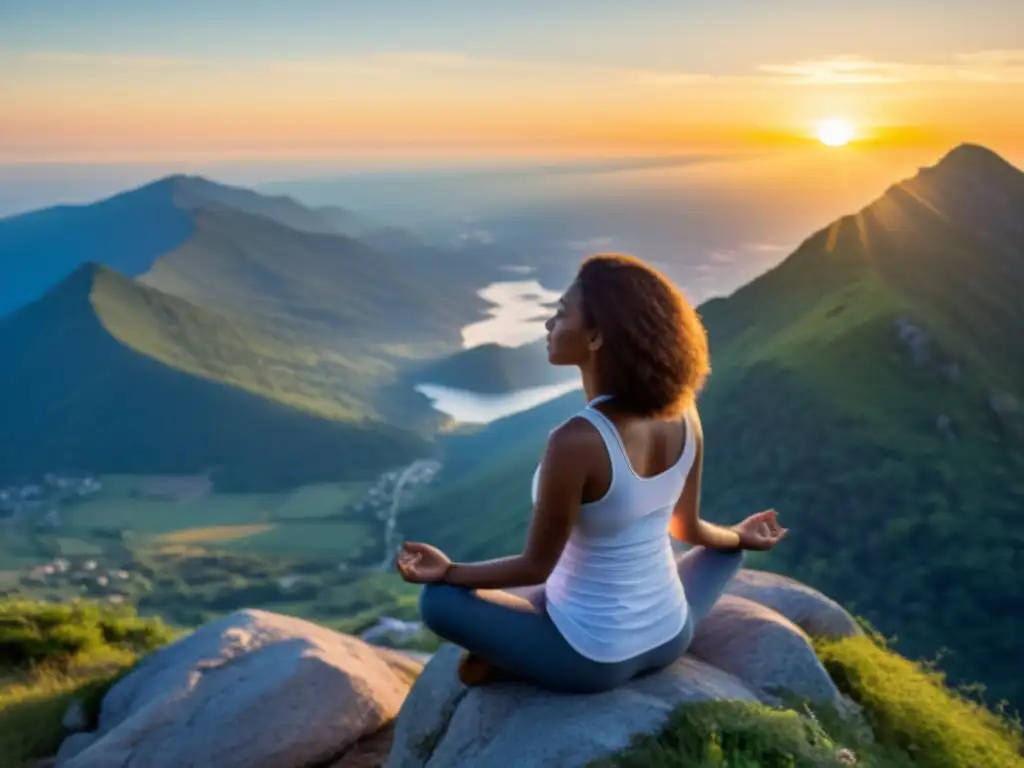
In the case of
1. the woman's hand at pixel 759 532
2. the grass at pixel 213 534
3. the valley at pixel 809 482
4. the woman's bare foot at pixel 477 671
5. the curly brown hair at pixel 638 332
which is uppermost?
the curly brown hair at pixel 638 332

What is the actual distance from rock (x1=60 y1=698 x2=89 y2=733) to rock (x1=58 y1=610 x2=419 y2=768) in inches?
9.4

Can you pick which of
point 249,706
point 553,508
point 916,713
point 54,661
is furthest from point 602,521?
point 54,661

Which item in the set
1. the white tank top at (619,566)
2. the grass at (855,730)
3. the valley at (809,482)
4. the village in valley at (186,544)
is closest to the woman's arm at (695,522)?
the white tank top at (619,566)

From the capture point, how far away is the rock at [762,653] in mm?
8320

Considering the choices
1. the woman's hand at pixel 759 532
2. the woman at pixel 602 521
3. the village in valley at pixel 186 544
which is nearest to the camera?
the woman at pixel 602 521

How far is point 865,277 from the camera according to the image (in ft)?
320

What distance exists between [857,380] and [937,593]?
27.3m

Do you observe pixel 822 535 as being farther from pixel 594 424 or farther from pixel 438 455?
pixel 438 455

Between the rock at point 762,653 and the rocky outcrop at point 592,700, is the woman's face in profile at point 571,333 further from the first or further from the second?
the rock at point 762,653

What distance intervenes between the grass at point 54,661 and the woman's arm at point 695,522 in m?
7.83

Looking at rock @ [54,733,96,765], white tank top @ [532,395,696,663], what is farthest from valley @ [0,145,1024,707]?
white tank top @ [532,395,696,663]

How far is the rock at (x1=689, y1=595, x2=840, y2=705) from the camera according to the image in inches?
328

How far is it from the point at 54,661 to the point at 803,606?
1024 cm

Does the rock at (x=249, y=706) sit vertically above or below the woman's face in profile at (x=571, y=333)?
below
